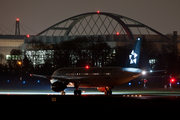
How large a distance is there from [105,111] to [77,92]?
24.2 metres

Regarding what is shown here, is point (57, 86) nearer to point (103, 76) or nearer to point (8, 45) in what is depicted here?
point (103, 76)

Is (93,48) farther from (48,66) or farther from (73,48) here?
(48,66)

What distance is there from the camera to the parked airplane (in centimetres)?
4882

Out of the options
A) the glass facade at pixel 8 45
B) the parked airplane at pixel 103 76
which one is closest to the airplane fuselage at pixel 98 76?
the parked airplane at pixel 103 76

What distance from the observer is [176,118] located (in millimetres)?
22984

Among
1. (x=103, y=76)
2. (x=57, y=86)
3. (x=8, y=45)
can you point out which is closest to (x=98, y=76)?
(x=103, y=76)

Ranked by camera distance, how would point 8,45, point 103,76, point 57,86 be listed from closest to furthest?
point 103,76 → point 57,86 → point 8,45

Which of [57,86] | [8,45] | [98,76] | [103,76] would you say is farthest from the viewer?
[8,45]

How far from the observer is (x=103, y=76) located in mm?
50156

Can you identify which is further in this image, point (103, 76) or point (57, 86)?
point (57, 86)

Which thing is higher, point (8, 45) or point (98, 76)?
point (8, 45)

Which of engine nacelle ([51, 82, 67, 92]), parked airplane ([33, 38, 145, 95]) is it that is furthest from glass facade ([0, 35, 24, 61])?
engine nacelle ([51, 82, 67, 92])

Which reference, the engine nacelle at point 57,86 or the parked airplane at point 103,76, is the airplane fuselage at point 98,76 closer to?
the parked airplane at point 103,76

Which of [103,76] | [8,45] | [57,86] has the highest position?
[8,45]
